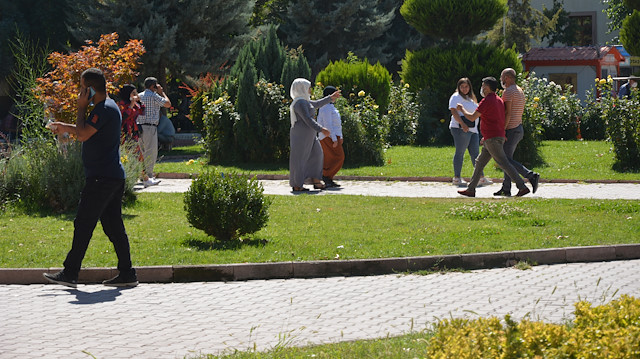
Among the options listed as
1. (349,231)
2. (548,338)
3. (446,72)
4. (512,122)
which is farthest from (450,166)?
(548,338)

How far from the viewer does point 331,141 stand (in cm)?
1694

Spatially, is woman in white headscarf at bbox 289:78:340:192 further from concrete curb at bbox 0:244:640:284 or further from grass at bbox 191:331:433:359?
grass at bbox 191:331:433:359

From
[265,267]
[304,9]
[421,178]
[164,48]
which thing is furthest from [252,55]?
[304,9]

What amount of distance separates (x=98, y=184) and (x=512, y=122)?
8.43m

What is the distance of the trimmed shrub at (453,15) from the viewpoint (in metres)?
28.6

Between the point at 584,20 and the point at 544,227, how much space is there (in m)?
46.5

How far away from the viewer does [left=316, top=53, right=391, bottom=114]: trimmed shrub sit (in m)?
26.4

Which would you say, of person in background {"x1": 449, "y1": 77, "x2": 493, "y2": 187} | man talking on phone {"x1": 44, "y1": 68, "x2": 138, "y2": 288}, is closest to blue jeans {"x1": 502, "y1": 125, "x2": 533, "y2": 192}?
person in background {"x1": 449, "y1": 77, "x2": 493, "y2": 187}

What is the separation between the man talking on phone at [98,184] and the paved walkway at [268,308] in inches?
8.3

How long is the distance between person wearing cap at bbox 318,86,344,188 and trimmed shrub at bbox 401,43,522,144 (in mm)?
10942

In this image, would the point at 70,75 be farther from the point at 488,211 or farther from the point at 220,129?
the point at 220,129

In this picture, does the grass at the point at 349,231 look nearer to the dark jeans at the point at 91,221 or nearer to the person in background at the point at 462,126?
the dark jeans at the point at 91,221

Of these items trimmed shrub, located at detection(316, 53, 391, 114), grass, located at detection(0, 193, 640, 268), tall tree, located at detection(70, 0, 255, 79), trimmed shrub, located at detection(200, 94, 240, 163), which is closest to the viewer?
grass, located at detection(0, 193, 640, 268)

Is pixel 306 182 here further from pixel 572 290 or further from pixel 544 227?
pixel 572 290
